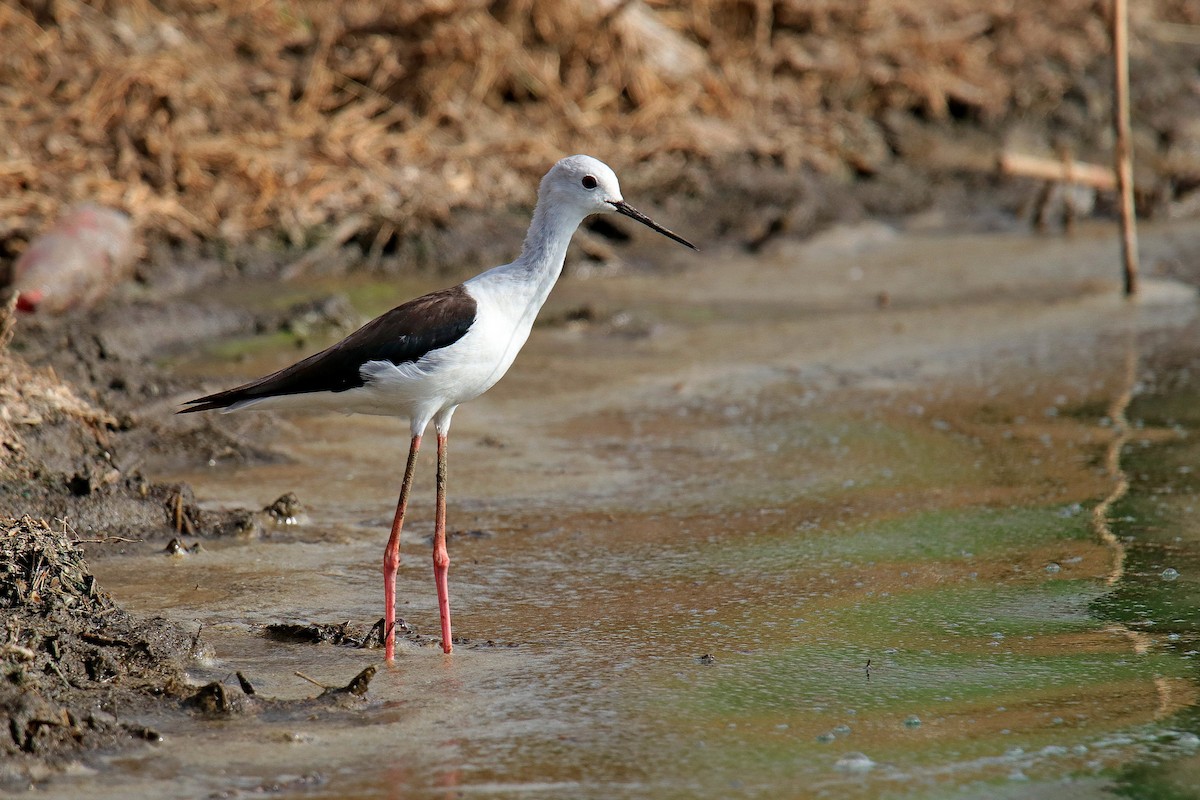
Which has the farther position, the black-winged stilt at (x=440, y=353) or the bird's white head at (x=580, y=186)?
the bird's white head at (x=580, y=186)

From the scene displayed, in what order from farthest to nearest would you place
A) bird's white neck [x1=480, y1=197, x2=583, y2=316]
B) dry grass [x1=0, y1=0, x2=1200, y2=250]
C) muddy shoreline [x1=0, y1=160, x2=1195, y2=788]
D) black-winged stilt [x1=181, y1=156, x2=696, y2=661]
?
dry grass [x1=0, y1=0, x2=1200, y2=250], bird's white neck [x1=480, y1=197, x2=583, y2=316], black-winged stilt [x1=181, y1=156, x2=696, y2=661], muddy shoreline [x1=0, y1=160, x2=1195, y2=788]

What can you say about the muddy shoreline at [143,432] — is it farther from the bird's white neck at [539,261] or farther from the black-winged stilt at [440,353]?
the bird's white neck at [539,261]

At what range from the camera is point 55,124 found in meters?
9.33

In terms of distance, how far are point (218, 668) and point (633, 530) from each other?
1732mm

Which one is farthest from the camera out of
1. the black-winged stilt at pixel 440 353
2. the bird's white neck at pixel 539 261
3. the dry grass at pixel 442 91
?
the dry grass at pixel 442 91

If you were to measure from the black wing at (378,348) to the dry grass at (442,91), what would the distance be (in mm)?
4466

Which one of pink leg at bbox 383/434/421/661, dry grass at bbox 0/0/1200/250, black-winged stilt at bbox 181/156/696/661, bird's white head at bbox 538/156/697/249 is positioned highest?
dry grass at bbox 0/0/1200/250

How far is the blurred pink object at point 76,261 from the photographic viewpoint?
24.7ft

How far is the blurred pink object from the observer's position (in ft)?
24.7

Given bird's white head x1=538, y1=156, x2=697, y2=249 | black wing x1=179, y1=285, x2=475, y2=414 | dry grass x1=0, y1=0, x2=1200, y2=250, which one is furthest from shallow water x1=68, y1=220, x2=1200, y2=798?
dry grass x1=0, y1=0, x2=1200, y2=250

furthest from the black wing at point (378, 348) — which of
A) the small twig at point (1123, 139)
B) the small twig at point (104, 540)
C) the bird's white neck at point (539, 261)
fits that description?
the small twig at point (1123, 139)

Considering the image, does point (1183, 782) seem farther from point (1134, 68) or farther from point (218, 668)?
point (1134, 68)

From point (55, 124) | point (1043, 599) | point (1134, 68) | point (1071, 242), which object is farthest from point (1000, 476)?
point (1134, 68)

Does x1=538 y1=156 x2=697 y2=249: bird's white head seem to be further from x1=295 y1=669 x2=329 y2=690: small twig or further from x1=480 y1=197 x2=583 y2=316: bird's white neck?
x1=295 y1=669 x2=329 y2=690: small twig
